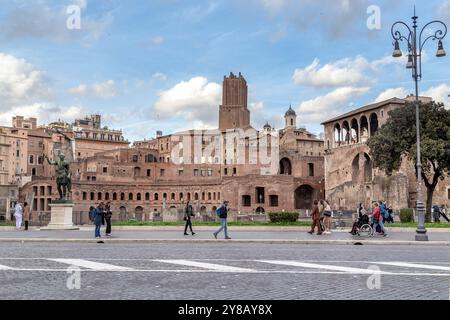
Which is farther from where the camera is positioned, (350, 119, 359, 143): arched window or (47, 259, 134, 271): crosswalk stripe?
(350, 119, 359, 143): arched window

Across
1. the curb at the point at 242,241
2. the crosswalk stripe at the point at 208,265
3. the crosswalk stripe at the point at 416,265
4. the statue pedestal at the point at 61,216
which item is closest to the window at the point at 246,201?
the statue pedestal at the point at 61,216

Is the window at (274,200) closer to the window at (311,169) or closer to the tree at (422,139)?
the window at (311,169)

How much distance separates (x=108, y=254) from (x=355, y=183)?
180ft

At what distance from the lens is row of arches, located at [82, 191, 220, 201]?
7906 cm

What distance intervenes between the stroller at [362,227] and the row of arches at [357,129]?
46.3 m

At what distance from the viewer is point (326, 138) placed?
254 ft

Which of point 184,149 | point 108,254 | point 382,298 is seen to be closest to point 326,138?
point 184,149

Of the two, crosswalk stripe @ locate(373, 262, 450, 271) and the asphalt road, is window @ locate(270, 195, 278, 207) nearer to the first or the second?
the asphalt road

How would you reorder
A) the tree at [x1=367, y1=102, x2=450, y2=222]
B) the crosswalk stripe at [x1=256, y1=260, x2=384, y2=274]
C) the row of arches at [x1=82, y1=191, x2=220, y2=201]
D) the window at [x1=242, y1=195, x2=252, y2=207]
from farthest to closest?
the row of arches at [x1=82, y1=191, x2=220, y2=201] → the window at [x1=242, y1=195, x2=252, y2=207] → the tree at [x1=367, y1=102, x2=450, y2=222] → the crosswalk stripe at [x1=256, y1=260, x2=384, y2=274]

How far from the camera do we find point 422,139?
33.7 m

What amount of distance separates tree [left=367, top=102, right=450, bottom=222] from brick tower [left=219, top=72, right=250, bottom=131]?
271 ft

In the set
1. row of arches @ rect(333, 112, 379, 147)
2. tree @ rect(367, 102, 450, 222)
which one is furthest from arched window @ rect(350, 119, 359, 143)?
tree @ rect(367, 102, 450, 222)

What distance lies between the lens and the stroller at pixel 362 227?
21.5m

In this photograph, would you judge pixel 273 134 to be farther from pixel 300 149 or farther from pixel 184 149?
pixel 184 149
